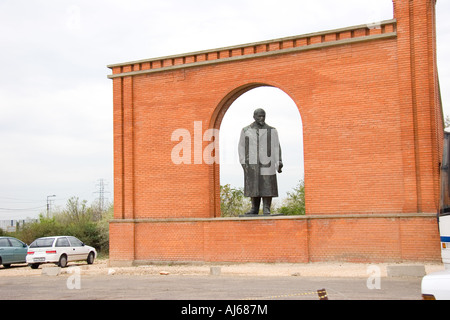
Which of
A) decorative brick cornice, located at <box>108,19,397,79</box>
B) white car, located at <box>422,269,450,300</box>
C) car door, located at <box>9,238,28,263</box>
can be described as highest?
decorative brick cornice, located at <box>108,19,397,79</box>

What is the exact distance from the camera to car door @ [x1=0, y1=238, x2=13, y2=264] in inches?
906

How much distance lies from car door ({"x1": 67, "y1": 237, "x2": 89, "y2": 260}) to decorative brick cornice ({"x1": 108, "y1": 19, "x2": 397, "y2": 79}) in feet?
25.9

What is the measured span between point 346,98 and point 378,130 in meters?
1.38

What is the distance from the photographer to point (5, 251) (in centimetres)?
2322

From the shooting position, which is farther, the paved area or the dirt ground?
the dirt ground

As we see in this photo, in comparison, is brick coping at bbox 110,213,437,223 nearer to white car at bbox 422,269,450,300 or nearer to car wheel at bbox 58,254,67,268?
car wheel at bbox 58,254,67,268

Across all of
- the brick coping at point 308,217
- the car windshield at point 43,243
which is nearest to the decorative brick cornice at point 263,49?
the brick coping at point 308,217

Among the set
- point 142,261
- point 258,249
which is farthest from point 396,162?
point 142,261

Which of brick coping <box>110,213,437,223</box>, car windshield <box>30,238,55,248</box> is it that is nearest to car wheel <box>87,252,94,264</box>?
car windshield <box>30,238,55,248</box>

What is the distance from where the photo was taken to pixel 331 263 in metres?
16.0

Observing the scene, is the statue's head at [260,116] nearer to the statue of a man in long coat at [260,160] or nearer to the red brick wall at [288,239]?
the statue of a man in long coat at [260,160]

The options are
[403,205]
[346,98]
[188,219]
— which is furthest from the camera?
[188,219]

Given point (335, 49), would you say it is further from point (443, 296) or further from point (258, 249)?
point (443, 296)

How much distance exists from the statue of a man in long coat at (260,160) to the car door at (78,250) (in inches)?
363
